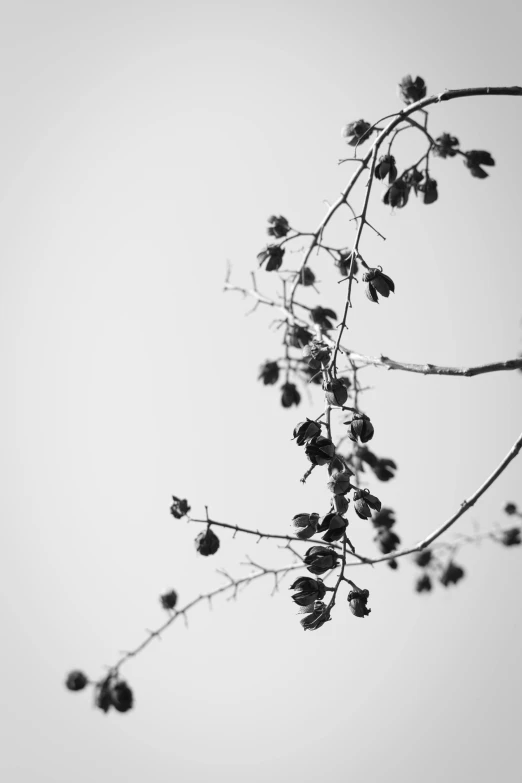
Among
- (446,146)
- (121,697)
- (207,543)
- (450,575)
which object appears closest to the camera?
(207,543)

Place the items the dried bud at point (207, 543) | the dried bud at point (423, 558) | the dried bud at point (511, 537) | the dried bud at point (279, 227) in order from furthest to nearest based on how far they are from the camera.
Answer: the dried bud at point (511, 537), the dried bud at point (423, 558), the dried bud at point (279, 227), the dried bud at point (207, 543)

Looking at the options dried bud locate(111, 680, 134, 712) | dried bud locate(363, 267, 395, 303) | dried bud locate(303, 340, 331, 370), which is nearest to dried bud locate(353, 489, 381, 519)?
dried bud locate(303, 340, 331, 370)

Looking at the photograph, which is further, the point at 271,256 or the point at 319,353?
the point at 271,256

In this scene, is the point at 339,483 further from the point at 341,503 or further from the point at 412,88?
the point at 412,88

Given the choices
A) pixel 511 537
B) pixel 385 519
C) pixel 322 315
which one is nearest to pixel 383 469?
pixel 385 519

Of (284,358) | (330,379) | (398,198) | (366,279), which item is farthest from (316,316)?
(330,379)

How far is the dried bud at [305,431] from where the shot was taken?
5.96 ft

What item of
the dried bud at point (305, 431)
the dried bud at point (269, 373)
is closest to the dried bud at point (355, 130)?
the dried bud at point (269, 373)

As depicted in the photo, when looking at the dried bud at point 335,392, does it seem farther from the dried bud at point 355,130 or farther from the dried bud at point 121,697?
the dried bud at point 121,697

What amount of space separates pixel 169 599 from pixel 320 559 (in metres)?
Result: 1.39

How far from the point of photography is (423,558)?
4270mm

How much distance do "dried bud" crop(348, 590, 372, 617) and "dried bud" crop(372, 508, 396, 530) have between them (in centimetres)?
108

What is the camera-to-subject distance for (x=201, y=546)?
2.33 meters

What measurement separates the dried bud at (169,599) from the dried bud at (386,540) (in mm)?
1010
